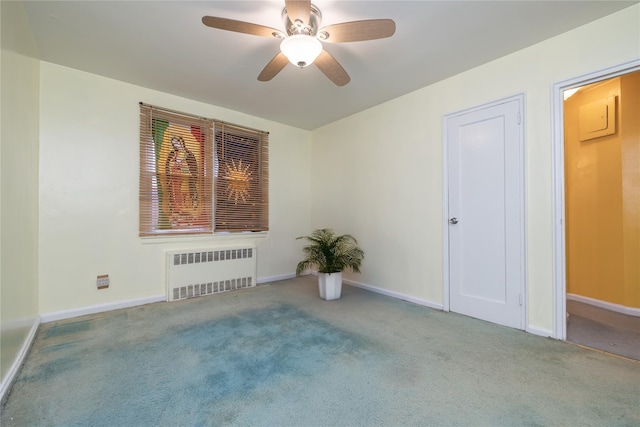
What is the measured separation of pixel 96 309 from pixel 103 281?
29cm

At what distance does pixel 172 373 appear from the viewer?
1.77 m

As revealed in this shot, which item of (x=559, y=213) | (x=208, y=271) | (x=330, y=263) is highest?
(x=559, y=213)

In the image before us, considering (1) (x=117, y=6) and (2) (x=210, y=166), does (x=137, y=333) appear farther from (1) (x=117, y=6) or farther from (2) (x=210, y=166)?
(1) (x=117, y=6)

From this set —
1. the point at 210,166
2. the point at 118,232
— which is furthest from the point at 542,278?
the point at 118,232

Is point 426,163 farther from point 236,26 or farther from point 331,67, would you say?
point 236,26

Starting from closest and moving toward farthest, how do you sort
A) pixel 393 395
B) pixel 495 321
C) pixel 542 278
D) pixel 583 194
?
pixel 393 395, pixel 542 278, pixel 495 321, pixel 583 194

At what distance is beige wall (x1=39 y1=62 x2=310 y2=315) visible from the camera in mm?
2662

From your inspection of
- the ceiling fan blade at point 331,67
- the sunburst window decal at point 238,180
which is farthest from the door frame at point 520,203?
the sunburst window decal at point 238,180

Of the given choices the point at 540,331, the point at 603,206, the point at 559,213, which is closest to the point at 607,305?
the point at 603,206

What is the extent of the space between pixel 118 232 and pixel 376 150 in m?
3.33

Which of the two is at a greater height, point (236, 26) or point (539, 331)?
point (236, 26)

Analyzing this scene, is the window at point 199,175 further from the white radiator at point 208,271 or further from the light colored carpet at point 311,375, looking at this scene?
the light colored carpet at point 311,375

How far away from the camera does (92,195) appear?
2.88 m

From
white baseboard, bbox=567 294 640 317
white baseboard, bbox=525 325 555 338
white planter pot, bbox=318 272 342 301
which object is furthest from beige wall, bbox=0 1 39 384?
white baseboard, bbox=567 294 640 317
